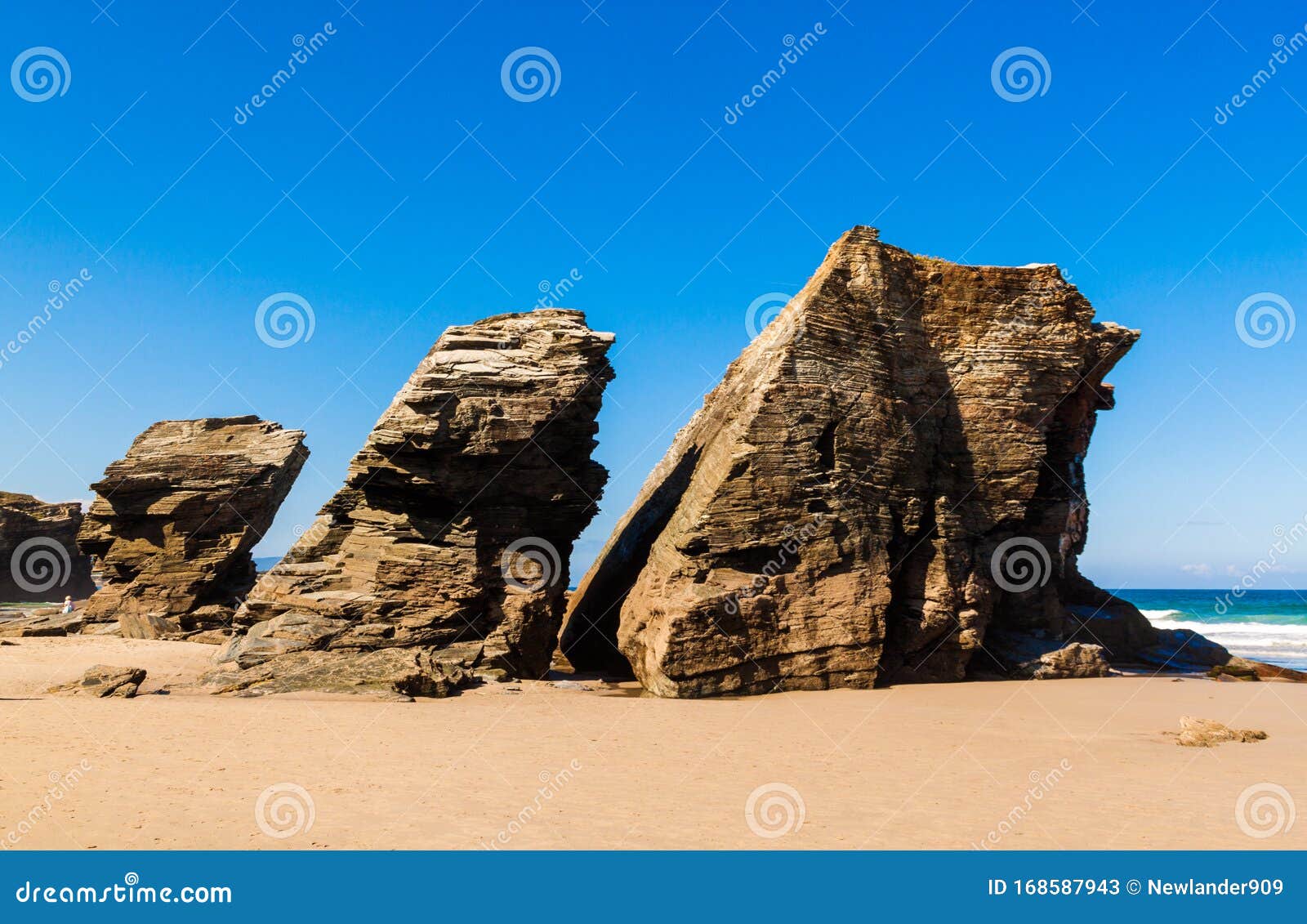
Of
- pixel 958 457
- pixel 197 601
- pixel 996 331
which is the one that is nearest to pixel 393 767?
pixel 958 457

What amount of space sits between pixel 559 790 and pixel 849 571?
31.7 ft

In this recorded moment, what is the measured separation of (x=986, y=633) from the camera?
2169 cm

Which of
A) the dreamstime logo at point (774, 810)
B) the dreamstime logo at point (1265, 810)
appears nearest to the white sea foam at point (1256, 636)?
the dreamstime logo at point (1265, 810)

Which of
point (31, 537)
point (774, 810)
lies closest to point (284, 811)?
point (774, 810)

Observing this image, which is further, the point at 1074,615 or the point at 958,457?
the point at 1074,615

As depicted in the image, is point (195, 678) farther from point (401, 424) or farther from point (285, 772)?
point (285, 772)

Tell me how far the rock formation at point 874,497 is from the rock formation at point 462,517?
2.69 metres

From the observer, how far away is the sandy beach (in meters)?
8.63
